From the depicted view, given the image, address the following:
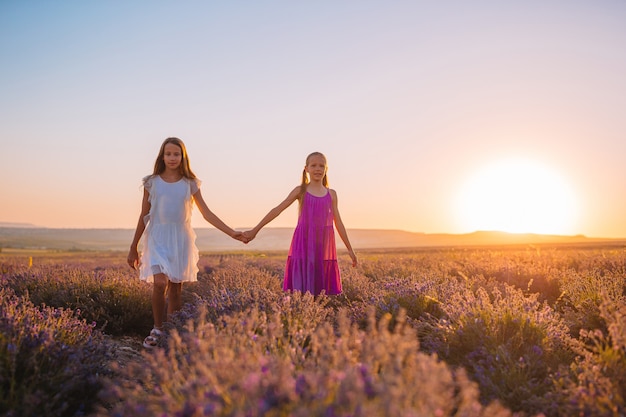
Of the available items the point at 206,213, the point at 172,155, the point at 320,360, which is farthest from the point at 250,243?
the point at 320,360

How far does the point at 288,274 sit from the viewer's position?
5.24 m

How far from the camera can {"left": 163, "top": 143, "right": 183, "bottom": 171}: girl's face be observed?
4.98 m

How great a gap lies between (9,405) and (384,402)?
2.08 m

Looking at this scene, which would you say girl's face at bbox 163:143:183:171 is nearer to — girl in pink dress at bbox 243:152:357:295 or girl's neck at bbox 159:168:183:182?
girl's neck at bbox 159:168:183:182

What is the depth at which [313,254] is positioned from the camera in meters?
5.20

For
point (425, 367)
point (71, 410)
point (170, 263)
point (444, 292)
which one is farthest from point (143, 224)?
point (425, 367)

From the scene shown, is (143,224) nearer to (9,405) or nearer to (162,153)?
(162,153)

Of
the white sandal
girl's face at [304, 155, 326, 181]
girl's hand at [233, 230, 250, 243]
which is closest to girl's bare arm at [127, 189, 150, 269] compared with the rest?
the white sandal

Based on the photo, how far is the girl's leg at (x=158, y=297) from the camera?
185 inches

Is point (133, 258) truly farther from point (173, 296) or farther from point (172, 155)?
point (172, 155)

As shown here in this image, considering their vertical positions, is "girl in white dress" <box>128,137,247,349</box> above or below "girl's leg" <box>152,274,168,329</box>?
above

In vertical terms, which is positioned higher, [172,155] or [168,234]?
[172,155]

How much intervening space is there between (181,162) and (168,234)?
0.79 metres

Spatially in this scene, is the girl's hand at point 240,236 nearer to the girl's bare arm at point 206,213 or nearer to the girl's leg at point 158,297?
the girl's bare arm at point 206,213
